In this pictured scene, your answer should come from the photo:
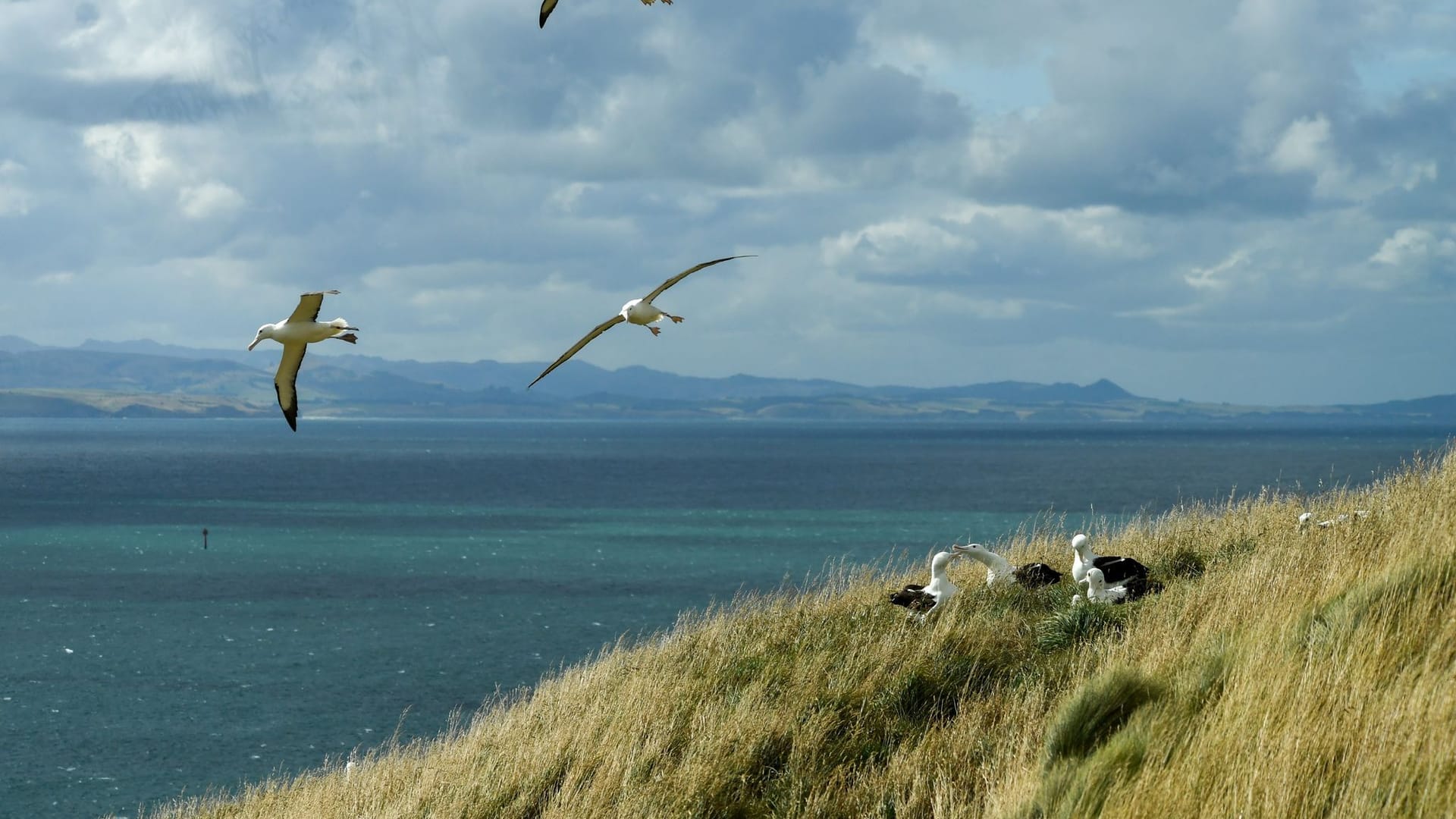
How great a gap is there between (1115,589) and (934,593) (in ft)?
6.62

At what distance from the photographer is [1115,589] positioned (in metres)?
12.9

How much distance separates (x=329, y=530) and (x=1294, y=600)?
259 feet

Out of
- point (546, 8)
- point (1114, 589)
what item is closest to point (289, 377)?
point (546, 8)

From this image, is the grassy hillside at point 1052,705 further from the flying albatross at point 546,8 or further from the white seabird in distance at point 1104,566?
the flying albatross at point 546,8

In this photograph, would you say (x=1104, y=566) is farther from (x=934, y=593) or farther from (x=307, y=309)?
(x=307, y=309)

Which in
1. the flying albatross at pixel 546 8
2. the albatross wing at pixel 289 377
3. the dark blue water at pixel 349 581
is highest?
the flying albatross at pixel 546 8

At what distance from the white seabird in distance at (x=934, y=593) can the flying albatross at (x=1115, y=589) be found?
1600 millimetres

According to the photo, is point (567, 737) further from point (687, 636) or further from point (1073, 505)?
point (1073, 505)

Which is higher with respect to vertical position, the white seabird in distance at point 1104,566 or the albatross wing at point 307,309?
the albatross wing at point 307,309

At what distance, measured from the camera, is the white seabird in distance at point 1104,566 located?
525 inches

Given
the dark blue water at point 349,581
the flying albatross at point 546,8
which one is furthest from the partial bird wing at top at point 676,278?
the dark blue water at point 349,581

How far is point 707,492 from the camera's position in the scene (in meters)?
117

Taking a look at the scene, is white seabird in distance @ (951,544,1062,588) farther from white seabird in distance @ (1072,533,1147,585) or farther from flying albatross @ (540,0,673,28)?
flying albatross @ (540,0,673,28)

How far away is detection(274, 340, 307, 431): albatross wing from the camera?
39.7ft
